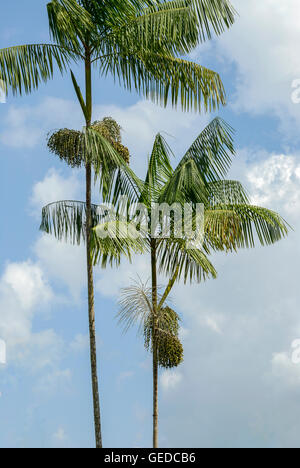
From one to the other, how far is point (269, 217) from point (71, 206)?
328 cm

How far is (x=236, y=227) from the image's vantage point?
32.8 feet

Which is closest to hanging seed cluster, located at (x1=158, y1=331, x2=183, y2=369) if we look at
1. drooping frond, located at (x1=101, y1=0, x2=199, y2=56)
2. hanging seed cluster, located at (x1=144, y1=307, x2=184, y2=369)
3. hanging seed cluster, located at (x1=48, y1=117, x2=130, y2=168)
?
hanging seed cluster, located at (x1=144, y1=307, x2=184, y2=369)

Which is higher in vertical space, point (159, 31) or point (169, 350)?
point (159, 31)

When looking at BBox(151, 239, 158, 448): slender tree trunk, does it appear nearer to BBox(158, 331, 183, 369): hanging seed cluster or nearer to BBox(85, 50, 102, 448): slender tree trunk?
BBox(158, 331, 183, 369): hanging seed cluster

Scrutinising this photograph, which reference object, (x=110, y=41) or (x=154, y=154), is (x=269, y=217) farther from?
(x=110, y=41)

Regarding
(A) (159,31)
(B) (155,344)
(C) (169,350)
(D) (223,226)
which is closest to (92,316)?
(B) (155,344)

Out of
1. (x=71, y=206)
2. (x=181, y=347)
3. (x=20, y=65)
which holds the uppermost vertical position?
(x=20, y=65)

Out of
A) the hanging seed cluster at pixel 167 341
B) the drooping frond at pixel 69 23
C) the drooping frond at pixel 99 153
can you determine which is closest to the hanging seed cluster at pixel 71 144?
the drooping frond at pixel 99 153

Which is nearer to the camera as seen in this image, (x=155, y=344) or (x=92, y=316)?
(x=92, y=316)

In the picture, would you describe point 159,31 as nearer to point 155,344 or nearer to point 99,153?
point 99,153

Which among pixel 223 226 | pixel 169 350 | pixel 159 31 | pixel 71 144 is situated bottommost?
pixel 169 350

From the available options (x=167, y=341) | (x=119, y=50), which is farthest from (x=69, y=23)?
(x=167, y=341)

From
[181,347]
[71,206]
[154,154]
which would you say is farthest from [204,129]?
[181,347]

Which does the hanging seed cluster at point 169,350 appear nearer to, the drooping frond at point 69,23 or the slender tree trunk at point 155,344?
the slender tree trunk at point 155,344
